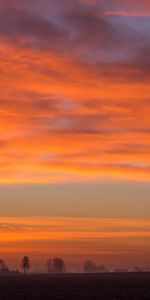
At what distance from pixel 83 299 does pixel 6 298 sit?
283 inches

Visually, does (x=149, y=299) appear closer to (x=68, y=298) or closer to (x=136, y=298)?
(x=136, y=298)

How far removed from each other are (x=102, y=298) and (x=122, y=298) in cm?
172

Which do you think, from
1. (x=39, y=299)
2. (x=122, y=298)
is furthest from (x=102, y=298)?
(x=39, y=299)

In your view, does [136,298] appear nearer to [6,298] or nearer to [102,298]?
[102,298]

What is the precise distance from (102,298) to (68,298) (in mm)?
2922

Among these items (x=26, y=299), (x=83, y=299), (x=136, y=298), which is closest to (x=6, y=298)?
(x=26, y=299)

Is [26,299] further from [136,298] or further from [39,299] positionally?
[136,298]

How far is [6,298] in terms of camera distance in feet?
171

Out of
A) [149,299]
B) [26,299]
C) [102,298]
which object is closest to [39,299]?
[26,299]

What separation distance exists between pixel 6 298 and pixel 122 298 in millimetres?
10091

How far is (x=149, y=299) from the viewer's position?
48719 millimetres

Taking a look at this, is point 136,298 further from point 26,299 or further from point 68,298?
point 26,299

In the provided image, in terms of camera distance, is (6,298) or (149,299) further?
(6,298)

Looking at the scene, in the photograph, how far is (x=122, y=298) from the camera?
50.9 m
